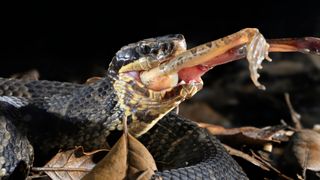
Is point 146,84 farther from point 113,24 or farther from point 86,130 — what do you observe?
point 113,24

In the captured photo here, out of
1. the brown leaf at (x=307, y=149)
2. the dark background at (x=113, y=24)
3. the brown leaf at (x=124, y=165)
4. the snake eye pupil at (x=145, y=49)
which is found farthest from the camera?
the dark background at (x=113, y=24)

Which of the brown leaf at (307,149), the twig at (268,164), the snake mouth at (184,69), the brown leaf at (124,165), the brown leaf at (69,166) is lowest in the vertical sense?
the twig at (268,164)

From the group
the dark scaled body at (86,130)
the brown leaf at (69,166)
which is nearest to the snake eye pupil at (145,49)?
the dark scaled body at (86,130)

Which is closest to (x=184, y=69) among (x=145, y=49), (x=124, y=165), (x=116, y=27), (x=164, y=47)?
(x=164, y=47)

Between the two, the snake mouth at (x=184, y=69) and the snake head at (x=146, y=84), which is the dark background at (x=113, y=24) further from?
the snake mouth at (x=184, y=69)

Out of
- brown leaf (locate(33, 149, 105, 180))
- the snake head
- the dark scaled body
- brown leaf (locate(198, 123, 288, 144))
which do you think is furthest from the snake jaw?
brown leaf (locate(198, 123, 288, 144))
